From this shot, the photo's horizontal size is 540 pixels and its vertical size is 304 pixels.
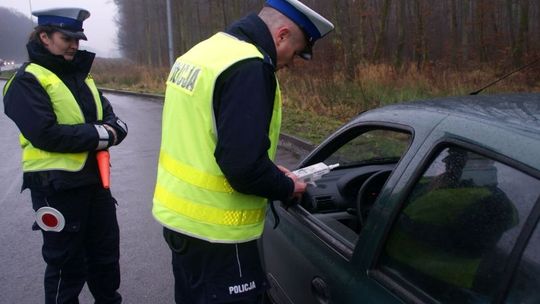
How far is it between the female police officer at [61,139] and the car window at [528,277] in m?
2.26

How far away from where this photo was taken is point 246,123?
1.68 metres

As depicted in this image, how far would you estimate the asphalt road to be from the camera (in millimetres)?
3879

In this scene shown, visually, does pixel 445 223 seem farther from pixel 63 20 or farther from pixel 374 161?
pixel 63 20

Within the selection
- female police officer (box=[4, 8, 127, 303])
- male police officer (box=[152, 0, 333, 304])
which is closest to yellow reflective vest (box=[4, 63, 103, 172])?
female police officer (box=[4, 8, 127, 303])

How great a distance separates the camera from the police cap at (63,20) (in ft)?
9.16

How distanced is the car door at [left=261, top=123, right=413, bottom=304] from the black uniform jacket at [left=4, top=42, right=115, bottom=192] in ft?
3.59

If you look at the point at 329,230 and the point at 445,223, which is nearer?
the point at 445,223

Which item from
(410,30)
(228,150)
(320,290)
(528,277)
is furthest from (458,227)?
(410,30)

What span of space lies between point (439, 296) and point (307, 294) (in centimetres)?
72

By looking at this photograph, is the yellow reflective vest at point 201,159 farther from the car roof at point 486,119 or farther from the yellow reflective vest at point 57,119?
the yellow reflective vest at point 57,119

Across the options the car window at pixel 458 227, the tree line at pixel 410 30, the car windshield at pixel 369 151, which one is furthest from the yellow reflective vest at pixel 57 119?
the tree line at pixel 410 30

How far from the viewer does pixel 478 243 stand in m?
1.44

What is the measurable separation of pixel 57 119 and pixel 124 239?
2413 millimetres

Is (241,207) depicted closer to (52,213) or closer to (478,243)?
(478,243)
